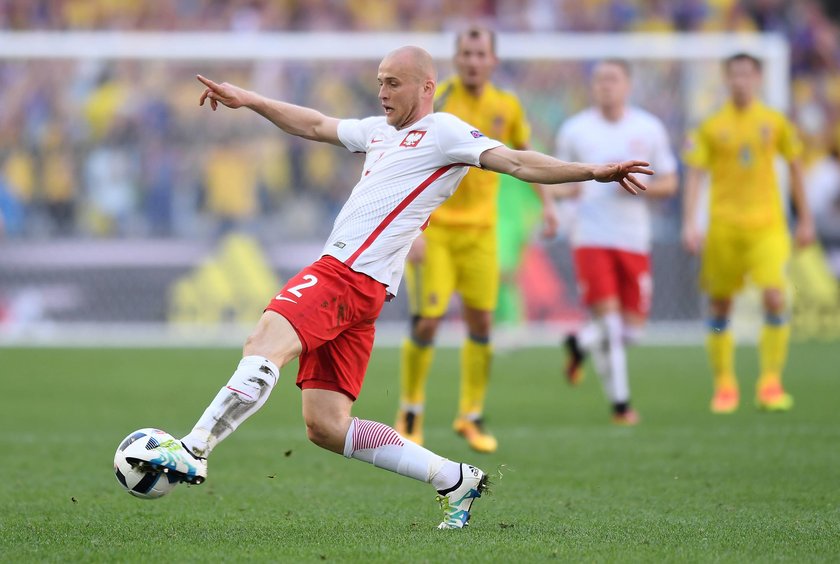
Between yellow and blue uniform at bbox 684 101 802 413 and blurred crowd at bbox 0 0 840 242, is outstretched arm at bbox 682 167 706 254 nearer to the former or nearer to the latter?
yellow and blue uniform at bbox 684 101 802 413

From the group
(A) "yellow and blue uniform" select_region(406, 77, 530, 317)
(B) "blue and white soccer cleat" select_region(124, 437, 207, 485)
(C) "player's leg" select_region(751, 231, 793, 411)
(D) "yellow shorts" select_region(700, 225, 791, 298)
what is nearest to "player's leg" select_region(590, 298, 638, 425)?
(D) "yellow shorts" select_region(700, 225, 791, 298)

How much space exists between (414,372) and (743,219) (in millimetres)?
3489

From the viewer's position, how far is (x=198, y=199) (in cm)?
1731

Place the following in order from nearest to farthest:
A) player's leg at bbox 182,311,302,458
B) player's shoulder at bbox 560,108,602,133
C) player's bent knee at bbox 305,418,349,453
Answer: player's leg at bbox 182,311,302,458 < player's bent knee at bbox 305,418,349,453 < player's shoulder at bbox 560,108,602,133

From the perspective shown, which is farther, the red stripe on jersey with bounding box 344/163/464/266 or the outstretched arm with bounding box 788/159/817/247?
the outstretched arm with bounding box 788/159/817/247

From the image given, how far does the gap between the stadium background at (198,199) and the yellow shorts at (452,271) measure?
7.71 m

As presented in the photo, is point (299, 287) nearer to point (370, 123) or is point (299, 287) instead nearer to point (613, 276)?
point (370, 123)

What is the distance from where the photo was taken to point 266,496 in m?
6.70

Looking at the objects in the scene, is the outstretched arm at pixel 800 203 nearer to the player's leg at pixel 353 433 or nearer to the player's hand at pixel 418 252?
the player's hand at pixel 418 252

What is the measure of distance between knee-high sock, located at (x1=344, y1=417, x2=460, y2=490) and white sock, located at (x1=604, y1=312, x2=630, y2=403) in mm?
4433

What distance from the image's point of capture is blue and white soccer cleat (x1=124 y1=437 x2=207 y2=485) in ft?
16.5

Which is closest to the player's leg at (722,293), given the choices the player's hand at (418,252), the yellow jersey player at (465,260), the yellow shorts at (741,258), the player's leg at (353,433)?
the yellow shorts at (741,258)

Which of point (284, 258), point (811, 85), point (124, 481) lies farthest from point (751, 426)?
point (811, 85)

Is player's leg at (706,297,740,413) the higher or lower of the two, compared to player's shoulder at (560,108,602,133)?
lower
